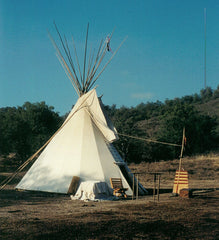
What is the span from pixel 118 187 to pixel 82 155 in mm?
1796

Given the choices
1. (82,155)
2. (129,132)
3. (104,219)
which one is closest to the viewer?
(104,219)

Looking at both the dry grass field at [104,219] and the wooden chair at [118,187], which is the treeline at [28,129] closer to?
the wooden chair at [118,187]

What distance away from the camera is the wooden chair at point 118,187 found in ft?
34.3

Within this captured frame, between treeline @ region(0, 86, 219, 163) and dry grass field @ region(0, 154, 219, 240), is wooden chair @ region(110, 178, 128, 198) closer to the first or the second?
dry grass field @ region(0, 154, 219, 240)

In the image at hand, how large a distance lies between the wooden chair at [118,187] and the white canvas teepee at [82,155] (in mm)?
223

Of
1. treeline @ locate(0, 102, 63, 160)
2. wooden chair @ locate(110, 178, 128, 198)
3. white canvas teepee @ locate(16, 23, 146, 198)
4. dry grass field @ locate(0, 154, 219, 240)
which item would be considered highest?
treeline @ locate(0, 102, 63, 160)

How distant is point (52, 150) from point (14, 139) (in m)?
16.6

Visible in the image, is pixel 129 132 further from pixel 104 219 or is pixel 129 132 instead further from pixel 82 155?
pixel 104 219

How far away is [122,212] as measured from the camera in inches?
296

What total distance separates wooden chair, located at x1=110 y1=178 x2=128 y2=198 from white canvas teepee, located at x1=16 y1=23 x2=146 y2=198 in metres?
0.22

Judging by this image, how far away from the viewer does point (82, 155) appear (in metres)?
11.6

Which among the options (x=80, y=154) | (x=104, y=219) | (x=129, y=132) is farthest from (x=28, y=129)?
(x=104, y=219)

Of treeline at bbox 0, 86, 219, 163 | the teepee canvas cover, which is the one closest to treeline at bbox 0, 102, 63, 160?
treeline at bbox 0, 86, 219, 163

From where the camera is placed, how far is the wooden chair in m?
10.5
